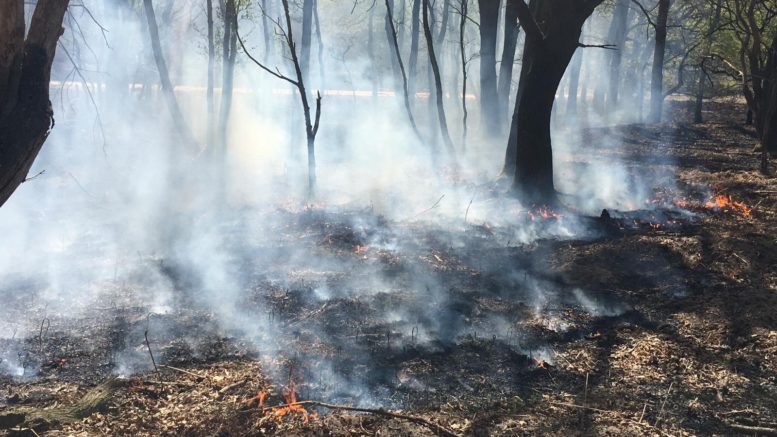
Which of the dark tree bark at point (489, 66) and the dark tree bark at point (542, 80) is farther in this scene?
the dark tree bark at point (489, 66)

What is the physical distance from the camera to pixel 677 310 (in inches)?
227

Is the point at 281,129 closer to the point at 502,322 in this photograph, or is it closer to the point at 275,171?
the point at 275,171

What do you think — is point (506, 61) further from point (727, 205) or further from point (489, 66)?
point (727, 205)

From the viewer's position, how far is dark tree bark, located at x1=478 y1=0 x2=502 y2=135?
691 inches

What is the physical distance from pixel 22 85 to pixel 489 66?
604 inches

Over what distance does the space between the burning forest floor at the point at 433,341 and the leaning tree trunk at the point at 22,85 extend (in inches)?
67.1

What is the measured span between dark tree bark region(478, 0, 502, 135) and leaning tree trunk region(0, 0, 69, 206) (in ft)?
48.4

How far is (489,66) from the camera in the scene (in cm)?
1778

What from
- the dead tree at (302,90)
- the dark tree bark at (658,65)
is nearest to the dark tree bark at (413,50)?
the dark tree bark at (658,65)

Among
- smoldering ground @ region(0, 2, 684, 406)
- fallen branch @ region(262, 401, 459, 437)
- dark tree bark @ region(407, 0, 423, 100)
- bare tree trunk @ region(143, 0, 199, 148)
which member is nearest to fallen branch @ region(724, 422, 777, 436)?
smoldering ground @ region(0, 2, 684, 406)

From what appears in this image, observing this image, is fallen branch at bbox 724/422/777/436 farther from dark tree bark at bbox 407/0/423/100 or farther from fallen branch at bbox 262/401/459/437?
dark tree bark at bbox 407/0/423/100

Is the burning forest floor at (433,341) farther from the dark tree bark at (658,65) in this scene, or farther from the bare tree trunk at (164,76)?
the dark tree bark at (658,65)

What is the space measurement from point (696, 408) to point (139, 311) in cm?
496

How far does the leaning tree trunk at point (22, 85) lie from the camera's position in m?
3.72
